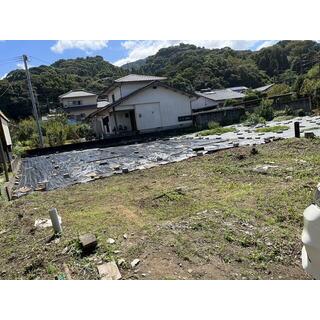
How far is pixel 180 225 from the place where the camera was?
11.8 ft

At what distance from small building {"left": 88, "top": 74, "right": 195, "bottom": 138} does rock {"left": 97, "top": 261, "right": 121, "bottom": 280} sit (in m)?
18.6

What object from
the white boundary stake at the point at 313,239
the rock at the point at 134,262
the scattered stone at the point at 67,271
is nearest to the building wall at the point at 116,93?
the scattered stone at the point at 67,271

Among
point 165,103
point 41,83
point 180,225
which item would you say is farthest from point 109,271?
point 165,103

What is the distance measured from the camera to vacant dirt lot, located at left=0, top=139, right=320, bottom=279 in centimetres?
284

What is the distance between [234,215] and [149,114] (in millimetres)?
18619

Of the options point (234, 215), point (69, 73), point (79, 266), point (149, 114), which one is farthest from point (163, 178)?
point (149, 114)

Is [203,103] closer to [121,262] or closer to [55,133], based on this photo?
[55,133]

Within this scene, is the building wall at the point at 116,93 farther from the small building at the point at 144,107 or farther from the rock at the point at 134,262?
the rock at the point at 134,262

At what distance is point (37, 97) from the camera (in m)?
10.4

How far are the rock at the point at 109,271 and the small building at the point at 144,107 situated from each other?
18626 mm

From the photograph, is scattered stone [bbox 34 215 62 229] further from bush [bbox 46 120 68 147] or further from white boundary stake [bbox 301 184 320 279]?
bush [bbox 46 120 68 147]

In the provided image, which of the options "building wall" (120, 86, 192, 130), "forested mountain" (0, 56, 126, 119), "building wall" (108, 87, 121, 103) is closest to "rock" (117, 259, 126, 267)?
"forested mountain" (0, 56, 126, 119)

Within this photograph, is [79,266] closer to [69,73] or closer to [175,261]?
[175,261]

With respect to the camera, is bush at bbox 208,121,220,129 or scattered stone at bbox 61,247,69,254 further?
bush at bbox 208,121,220,129
